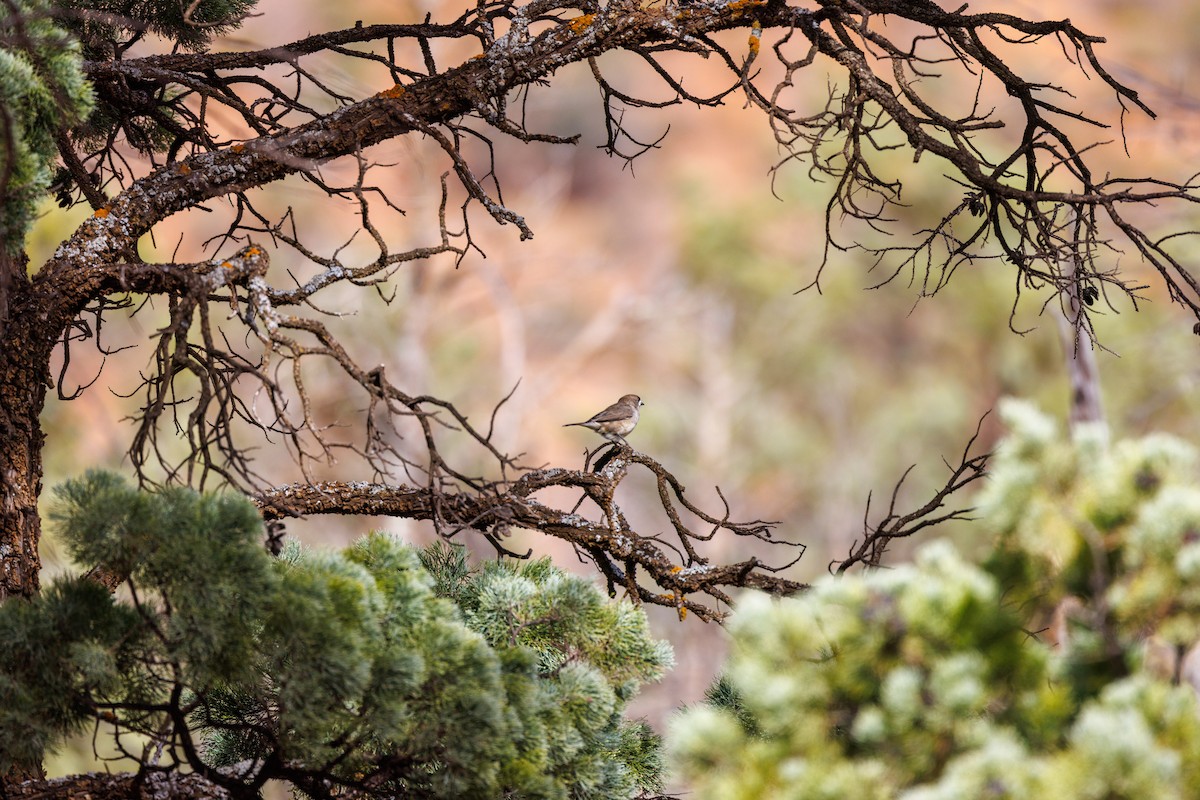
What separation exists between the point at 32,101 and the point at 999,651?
7.07ft

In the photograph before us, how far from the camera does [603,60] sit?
23734 mm

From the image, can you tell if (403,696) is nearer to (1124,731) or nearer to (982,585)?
(982,585)

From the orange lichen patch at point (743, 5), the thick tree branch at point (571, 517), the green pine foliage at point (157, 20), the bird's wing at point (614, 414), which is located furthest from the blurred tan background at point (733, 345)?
the orange lichen patch at point (743, 5)

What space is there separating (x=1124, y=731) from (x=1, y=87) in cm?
231

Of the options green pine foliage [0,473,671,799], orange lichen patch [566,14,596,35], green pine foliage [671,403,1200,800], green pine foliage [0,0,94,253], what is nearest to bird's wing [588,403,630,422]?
orange lichen patch [566,14,596,35]

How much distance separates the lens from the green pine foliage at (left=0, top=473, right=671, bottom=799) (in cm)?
213

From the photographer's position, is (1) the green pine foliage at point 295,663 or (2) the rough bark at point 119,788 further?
(2) the rough bark at point 119,788

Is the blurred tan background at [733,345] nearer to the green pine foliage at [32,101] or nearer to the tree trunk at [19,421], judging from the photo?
the tree trunk at [19,421]

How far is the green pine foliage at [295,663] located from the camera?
7.00ft

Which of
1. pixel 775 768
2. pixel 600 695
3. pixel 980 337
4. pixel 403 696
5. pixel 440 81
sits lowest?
pixel 775 768

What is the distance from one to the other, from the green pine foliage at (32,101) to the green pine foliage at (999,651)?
166 centimetres

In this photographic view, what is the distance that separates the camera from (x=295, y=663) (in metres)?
2.15

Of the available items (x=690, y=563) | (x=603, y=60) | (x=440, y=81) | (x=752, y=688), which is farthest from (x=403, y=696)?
(x=603, y=60)

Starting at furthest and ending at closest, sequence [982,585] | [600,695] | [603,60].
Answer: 1. [603,60]
2. [600,695]
3. [982,585]
